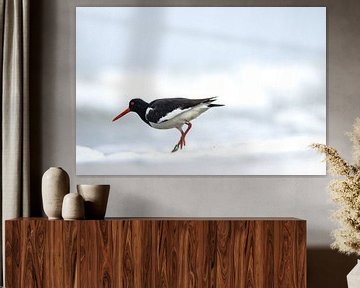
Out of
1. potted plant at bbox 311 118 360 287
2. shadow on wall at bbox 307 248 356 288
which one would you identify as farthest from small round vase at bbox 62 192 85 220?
shadow on wall at bbox 307 248 356 288

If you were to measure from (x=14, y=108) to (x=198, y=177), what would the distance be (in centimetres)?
122

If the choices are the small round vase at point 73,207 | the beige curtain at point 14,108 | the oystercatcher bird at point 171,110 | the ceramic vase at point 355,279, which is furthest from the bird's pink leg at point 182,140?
the ceramic vase at point 355,279

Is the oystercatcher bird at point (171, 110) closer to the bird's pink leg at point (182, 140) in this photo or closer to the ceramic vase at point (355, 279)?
the bird's pink leg at point (182, 140)

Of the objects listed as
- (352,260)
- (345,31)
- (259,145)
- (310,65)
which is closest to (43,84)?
(259,145)

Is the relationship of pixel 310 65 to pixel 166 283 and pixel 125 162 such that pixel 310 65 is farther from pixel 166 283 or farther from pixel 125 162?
pixel 166 283

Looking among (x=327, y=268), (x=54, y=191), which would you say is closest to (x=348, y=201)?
(x=327, y=268)

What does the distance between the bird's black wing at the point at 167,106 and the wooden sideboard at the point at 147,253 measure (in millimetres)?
800

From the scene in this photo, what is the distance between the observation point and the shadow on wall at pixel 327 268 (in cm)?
405

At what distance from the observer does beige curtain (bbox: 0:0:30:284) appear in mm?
3967

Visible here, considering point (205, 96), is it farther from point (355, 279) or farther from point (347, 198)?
point (355, 279)

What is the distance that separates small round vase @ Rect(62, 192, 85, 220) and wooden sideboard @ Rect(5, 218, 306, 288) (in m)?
0.04

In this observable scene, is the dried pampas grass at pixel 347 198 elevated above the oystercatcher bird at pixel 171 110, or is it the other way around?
the oystercatcher bird at pixel 171 110

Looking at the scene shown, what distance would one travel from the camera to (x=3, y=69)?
4.00m

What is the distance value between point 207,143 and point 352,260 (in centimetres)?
118
